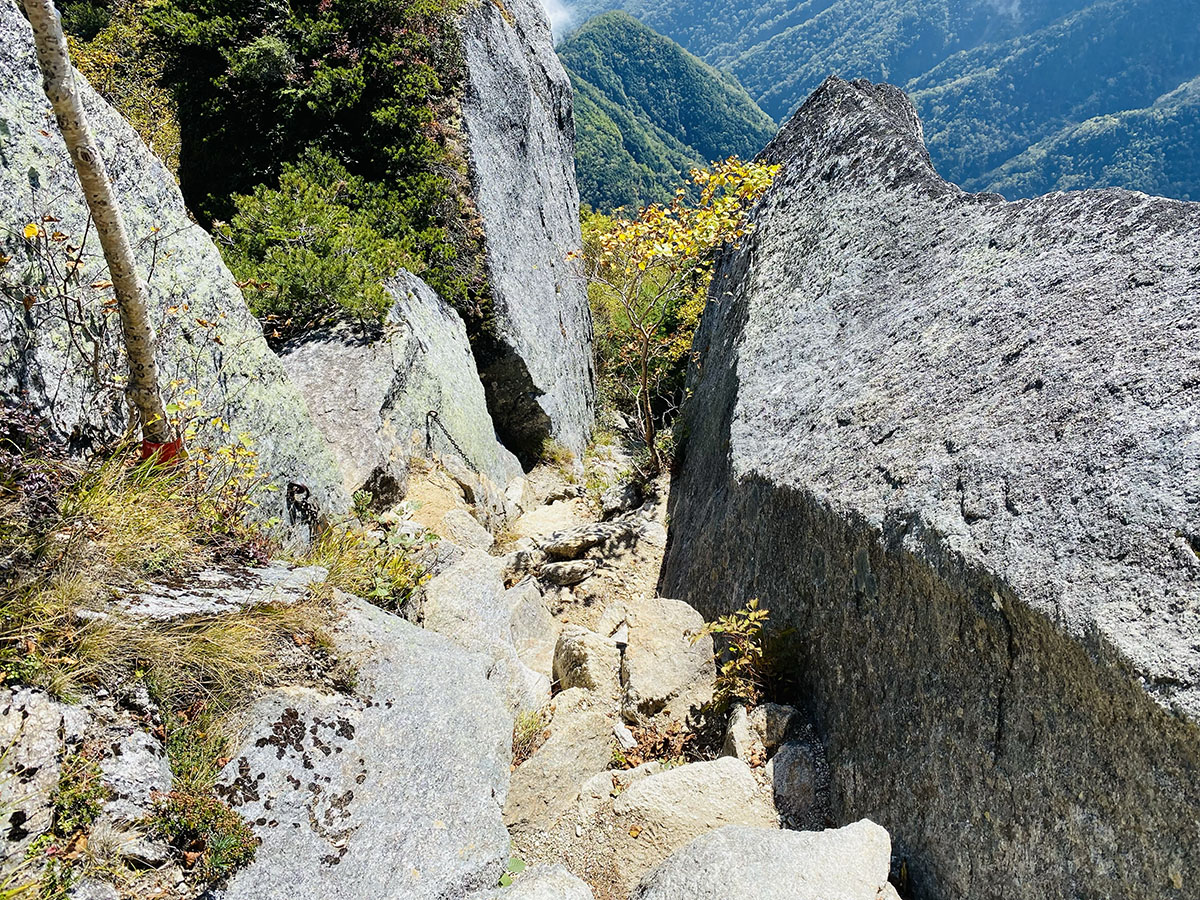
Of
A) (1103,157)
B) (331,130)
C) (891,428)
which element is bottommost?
(891,428)

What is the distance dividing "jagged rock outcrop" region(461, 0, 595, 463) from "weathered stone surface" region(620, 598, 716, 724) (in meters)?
7.58

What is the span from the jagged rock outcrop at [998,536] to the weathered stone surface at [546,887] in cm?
182

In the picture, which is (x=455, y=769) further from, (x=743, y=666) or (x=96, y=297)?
(x=96, y=297)

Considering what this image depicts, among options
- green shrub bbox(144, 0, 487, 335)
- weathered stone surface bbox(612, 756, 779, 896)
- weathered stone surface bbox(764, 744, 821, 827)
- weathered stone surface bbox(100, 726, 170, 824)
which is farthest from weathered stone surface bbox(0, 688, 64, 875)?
green shrub bbox(144, 0, 487, 335)

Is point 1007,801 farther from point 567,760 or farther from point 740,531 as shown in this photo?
point 740,531

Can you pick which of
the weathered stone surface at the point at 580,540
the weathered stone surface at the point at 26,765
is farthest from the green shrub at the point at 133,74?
the weathered stone surface at the point at 26,765

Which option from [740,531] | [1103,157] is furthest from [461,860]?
[1103,157]

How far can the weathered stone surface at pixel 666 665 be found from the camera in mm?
5648

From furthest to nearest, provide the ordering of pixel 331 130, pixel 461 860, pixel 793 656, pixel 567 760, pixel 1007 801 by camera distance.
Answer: pixel 331 130 → pixel 793 656 → pixel 567 760 → pixel 461 860 → pixel 1007 801

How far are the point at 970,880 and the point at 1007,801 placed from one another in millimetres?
454

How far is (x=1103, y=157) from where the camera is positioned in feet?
541

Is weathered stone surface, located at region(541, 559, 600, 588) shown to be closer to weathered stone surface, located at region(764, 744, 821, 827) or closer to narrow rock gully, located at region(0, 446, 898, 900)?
narrow rock gully, located at region(0, 446, 898, 900)

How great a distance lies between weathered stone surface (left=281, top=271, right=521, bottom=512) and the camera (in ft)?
27.4

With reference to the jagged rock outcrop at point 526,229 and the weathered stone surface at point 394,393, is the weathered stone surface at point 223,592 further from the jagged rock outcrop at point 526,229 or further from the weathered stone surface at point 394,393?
the jagged rock outcrop at point 526,229
